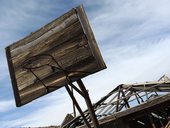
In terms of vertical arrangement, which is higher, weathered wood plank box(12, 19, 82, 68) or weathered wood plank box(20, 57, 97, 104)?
weathered wood plank box(12, 19, 82, 68)

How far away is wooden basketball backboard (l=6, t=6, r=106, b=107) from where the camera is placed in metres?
7.47

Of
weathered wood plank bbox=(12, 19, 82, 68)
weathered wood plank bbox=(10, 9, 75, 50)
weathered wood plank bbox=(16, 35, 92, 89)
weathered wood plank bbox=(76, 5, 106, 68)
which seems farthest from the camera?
weathered wood plank bbox=(10, 9, 75, 50)

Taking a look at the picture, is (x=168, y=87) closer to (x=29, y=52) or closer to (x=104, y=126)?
(x=104, y=126)

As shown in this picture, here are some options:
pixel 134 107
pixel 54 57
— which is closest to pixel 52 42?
pixel 54 57

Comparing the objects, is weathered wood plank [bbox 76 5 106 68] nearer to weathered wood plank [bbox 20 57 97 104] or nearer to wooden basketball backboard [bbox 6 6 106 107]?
wooden basketball backboard [bbox 6 6 106 107]

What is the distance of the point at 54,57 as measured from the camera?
7832 millimetres

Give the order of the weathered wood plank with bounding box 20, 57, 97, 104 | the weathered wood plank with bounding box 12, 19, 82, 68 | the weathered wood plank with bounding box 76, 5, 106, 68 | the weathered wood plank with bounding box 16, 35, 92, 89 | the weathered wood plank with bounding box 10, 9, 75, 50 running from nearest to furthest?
1. the weathered wood plank with bounding box 76, 5, 106, 68
2. the weathered wood plank with bounding box 20, 57, 97, 104
3. the weathered wood plank with bounding box 16, 35, 92, 89
4. the weathered wood plank with bounding box 12, 19, 82, 68
5. the weathered wood plank with bounding box 10, 9, 75, 50

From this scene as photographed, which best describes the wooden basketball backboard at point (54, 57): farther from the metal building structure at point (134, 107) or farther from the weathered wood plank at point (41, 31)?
the metal building structure at point (134, 107)

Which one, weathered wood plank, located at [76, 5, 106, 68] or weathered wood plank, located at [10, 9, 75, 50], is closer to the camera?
weathered wood plank, located at [76, 5, 106, 68]

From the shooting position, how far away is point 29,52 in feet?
27.4

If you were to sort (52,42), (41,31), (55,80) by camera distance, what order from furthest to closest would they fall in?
(41,31) < (52,42) < (55,80)

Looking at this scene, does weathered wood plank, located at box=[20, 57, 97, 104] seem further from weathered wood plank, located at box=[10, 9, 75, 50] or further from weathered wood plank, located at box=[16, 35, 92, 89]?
weathered wood plank, located at box=[10, 9, 75, 50]

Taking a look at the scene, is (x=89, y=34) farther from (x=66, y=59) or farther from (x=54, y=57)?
(x=54, y=57)

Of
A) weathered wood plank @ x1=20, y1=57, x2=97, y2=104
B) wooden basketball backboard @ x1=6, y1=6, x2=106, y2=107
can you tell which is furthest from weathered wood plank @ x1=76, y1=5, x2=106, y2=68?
weathered wood plank @ x1=20, y1=57, x2=97, y2=104
